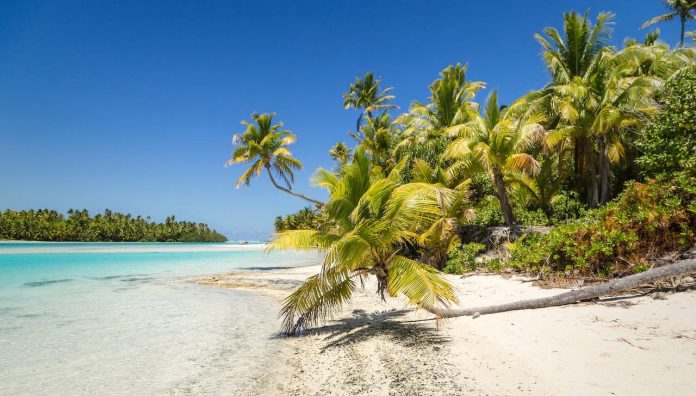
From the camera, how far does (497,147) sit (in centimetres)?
1260

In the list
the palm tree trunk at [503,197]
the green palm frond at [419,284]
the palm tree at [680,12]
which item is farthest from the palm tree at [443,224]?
the palm tree at [680,12]

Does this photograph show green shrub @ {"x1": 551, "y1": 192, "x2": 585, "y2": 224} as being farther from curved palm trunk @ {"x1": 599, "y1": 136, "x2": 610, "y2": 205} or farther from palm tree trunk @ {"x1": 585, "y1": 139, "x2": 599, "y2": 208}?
curved palm trunk @ {"x1": 599, "y1": 136, "x2": 610, "y2": 205}

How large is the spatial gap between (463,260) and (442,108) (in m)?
12.6

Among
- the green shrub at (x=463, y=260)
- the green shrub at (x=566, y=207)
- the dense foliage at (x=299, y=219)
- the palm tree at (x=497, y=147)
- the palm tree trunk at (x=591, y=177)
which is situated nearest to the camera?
the green shrub at (x=463, y=260)

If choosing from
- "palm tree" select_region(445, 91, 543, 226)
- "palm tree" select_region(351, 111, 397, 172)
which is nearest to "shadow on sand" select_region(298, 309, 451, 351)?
"palm tree" select_region(445, 91, 543, 226)

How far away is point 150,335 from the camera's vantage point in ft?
22.5

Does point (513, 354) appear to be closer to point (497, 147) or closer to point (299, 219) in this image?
point (497, 147)

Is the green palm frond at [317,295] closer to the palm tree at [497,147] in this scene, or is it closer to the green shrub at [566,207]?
the palm tree at [497,147]

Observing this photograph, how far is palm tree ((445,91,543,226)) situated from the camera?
1220cm

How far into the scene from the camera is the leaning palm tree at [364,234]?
17.3ft

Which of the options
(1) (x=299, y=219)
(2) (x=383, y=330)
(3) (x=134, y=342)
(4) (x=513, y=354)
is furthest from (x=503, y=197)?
(1) (x=299, y=219)

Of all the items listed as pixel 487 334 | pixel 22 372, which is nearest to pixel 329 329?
pixel 487 334

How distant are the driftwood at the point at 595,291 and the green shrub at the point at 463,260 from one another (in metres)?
5.27

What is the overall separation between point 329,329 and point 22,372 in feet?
14.8
